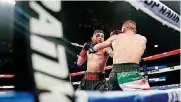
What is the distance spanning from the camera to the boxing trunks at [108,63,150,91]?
6.41 ft

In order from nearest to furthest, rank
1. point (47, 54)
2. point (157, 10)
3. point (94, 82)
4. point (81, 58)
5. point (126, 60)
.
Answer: point (47, 54) < point (157, 10) < point (126, 60) < point (94, 82) < point (81, 58)

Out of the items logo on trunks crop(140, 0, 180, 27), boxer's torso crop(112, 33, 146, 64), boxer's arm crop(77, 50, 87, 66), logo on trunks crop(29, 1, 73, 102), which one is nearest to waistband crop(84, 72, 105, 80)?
boxer's arm crop(77, 50, 87, 66)

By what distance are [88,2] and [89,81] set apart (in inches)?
170

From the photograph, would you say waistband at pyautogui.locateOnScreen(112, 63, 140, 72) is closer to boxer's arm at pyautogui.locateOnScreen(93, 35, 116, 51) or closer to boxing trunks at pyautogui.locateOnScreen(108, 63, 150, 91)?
boxing trunks at pyautogui.locateOnScreen(108, 63, 150, 91)

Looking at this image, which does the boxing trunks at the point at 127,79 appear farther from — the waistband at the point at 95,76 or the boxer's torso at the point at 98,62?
the boxer's torso at the point at 98,62

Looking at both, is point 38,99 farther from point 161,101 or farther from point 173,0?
point 173,0

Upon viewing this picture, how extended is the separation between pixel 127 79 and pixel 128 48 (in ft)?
0.93

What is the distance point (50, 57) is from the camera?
426mm

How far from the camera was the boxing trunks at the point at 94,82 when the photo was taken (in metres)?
2.71

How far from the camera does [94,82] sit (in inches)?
109

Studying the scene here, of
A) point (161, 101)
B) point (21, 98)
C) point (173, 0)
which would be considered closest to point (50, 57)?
point (21, 98)

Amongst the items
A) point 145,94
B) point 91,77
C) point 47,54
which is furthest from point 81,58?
point 47,54

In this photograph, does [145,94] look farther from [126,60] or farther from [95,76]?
[95,76]

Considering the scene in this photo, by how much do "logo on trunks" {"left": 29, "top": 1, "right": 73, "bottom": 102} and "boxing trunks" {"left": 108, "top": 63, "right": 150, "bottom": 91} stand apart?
5.12 ft
